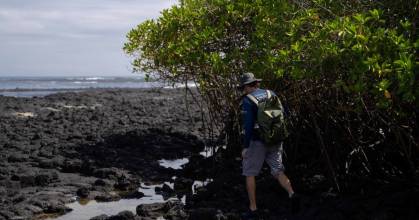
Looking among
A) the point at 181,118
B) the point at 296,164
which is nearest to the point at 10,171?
the point at 296,164

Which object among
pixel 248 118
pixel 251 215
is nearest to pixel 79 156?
pixel 251 215

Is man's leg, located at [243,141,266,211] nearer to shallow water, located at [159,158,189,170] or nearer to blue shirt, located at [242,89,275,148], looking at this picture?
blue shirt, located at [242,89,275,148]

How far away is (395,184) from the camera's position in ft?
21.3

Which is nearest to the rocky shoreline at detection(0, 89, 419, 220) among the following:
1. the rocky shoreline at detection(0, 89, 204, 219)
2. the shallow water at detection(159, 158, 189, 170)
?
the rocky shoreline at detection(0, 89, 204, 219)

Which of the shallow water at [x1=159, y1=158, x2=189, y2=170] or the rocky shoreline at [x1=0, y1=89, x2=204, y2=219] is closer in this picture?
the rocky shoreline at [x1=0, y1=89, x2=204, y2=219]

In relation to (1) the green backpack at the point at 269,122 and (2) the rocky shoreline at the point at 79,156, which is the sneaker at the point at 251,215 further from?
(2) the rocky shoreline at the point at 79,156

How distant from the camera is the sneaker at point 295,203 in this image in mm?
6347

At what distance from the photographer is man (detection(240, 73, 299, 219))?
6.04 metres

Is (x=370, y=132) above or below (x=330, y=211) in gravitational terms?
above

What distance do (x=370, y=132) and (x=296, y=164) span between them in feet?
4.56

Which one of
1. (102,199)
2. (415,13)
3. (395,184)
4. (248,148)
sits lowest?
(102,199)

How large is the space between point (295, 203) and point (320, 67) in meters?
1.63

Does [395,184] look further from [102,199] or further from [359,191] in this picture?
[102,199]

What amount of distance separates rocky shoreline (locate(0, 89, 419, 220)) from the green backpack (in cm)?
99
